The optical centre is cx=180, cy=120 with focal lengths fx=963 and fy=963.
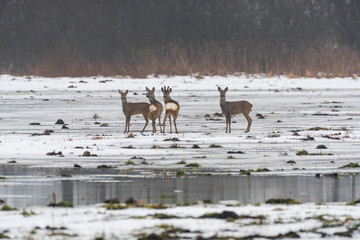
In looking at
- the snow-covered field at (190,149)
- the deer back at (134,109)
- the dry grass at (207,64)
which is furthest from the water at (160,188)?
the dry grass at (207,64)

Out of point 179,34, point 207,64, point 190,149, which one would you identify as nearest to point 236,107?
point 190,149

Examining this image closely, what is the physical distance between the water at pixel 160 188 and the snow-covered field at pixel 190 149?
0.40 metres

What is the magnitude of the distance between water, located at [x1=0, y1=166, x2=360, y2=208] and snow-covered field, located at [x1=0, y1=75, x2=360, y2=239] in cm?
40

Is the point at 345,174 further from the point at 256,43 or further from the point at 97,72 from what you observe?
the point at 256,43

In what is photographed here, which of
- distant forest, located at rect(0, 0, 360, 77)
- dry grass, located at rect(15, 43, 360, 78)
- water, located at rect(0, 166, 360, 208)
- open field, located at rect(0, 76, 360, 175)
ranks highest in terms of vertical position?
distant forest, located at rect(0, 0, 360, 77)

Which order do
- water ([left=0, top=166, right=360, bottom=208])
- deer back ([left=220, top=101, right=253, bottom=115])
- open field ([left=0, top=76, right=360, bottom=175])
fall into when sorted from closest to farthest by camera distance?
water ([left=0, top=166, right=360, bottom=208])
open field ([left=0, top=76, right=360, bottom=175])
deer back ([left=220, top=101, right=253, bottom=115])

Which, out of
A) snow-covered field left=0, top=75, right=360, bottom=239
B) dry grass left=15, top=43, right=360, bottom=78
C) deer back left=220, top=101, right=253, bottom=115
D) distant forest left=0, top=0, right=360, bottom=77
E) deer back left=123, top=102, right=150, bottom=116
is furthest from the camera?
distant forest left=0, top=0, right=360, bottom=77

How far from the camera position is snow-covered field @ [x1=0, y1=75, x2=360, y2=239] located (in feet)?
27.8

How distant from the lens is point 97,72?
52719mm

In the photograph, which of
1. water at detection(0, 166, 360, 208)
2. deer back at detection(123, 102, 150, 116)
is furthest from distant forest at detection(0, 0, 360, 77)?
water at detection(0, 166, 360, 208)

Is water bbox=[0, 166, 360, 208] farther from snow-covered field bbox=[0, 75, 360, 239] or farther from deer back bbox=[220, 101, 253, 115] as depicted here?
deer back bbox=[220, 101, 253, 115]

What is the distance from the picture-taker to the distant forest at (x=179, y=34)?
185 feet

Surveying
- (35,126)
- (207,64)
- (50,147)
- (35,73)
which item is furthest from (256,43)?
(50,147)

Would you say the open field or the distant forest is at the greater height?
the distant forest
